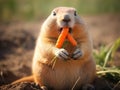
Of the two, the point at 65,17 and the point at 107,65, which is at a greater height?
the point at 65,17

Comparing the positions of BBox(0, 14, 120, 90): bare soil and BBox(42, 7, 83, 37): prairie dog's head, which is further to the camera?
BBox(0, 14, 120, 90): bare soil

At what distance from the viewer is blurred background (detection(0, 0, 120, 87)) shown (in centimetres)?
1014

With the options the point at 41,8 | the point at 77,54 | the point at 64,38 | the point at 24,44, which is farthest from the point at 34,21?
the point at 77,54

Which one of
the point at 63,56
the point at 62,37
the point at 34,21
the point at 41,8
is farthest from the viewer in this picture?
the point at 41,8

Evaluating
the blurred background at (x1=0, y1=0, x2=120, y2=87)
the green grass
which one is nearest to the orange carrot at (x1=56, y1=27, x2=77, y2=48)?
the green grass

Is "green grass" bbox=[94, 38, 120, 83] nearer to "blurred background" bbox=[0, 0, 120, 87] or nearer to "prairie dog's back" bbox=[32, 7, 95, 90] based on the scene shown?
"prairie dog's back" bbox=[32, 7, 95, 90]

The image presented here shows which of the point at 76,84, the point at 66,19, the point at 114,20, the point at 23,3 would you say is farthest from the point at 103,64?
the point at 23,3

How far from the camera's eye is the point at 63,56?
566cm

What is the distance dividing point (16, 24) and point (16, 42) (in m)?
3.26

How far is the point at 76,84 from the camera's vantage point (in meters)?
6.07

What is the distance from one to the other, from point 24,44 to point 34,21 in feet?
12.6

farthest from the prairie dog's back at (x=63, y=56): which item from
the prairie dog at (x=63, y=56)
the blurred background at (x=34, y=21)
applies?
the blurred background at (x=34, y=21)

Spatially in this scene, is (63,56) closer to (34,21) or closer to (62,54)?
(62,54)

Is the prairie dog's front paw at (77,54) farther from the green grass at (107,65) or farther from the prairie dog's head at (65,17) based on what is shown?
the green grass at (107,65)
